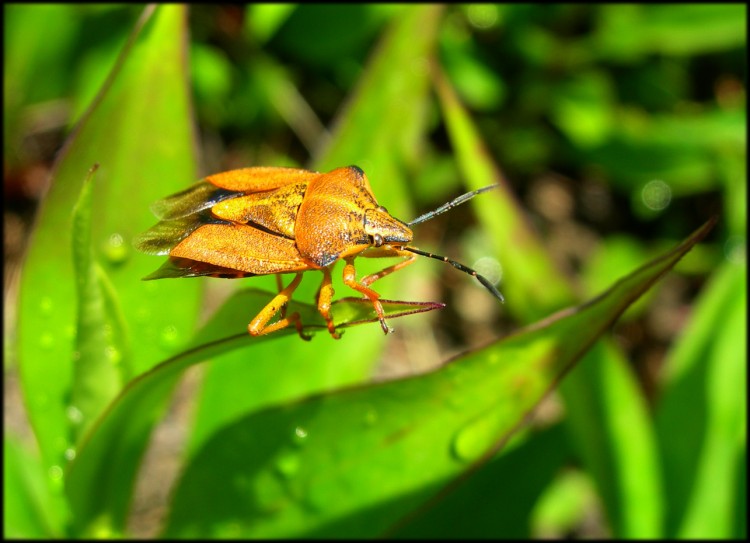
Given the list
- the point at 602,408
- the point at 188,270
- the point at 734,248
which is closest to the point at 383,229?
the point at 188,270

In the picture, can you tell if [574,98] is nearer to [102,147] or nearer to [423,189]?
[423,189]

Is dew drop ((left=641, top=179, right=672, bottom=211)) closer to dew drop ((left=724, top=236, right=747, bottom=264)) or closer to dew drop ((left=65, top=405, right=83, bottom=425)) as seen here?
dew drop ((left=724, top=236, right=747, bottom=264))

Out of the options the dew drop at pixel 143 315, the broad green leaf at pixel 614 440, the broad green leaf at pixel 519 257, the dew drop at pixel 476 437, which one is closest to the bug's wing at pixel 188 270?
the dew drop at pixel 143 315

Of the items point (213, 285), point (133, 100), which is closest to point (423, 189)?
point (213, 285)

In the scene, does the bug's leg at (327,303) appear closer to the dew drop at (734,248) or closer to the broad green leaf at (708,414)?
the broad green leaf at (708,414)

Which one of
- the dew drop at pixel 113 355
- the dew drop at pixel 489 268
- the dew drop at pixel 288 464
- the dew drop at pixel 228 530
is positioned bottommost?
the dew drop at pixel 489 268

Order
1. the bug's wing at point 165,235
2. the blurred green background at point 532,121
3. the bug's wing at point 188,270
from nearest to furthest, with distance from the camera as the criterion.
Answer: the bug's wing at point 188,270 → the bug's wing at point 165,235 → the blurred green background at point 532,121
